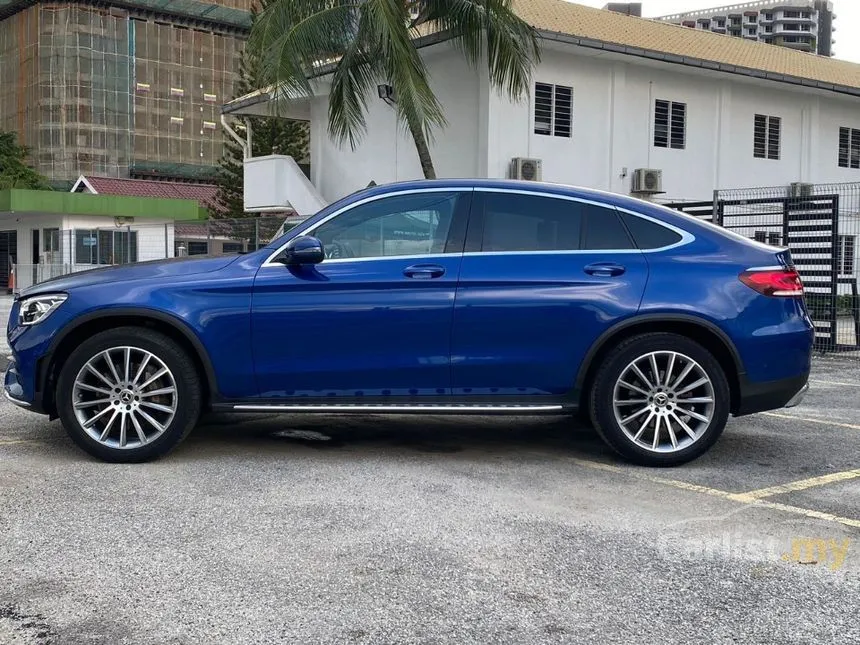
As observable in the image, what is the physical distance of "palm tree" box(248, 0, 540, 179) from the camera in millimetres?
16812

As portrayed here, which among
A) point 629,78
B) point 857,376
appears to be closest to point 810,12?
point 629,78

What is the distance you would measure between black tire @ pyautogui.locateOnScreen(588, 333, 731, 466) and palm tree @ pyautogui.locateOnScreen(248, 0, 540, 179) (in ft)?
39.1

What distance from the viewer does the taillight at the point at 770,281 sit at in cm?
559

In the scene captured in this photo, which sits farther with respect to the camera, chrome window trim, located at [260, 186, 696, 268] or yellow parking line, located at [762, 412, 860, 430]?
yellow parking line, located at [762, 412, 860, 430]

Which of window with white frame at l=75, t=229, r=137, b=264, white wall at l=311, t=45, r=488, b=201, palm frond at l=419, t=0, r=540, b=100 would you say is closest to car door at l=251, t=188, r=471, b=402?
palm frond at l=419, t=0, r=540, b=100

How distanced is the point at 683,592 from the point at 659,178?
63.8 ft

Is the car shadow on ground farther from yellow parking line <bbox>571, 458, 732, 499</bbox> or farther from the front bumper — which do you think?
the front bumper

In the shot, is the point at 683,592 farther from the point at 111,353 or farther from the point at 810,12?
the point at 810,12

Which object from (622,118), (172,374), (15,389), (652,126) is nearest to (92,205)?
(622,118)

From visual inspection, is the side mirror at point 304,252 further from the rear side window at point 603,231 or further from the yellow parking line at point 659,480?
the yellow parking line at point 659,480

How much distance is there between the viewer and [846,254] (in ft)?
45.1

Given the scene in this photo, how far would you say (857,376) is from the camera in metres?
10.6

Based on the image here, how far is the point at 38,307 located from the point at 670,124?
19933 millimetres

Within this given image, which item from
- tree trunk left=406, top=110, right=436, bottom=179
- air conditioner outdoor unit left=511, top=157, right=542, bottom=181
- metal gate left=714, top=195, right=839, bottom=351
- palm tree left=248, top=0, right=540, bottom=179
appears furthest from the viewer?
air conditioner outdoor unit left=511, top=157, right=542, bottom=181
